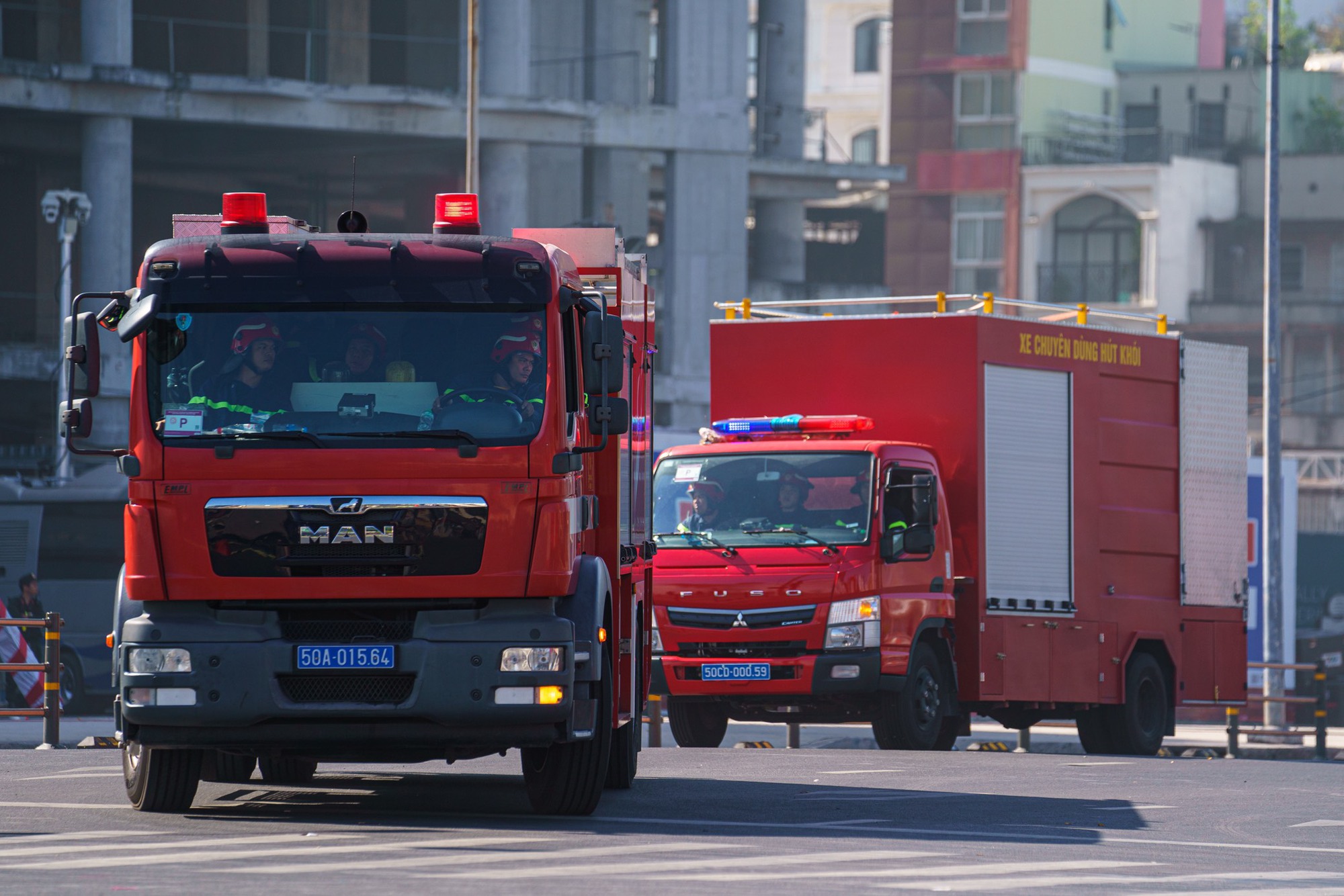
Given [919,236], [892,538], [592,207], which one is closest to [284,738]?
[892,538]

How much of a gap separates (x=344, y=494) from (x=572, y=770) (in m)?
2.08

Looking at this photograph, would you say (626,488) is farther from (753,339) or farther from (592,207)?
(592,207)

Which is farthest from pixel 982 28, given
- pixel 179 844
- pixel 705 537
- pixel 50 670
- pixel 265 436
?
pixel 179 844

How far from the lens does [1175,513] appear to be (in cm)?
2219

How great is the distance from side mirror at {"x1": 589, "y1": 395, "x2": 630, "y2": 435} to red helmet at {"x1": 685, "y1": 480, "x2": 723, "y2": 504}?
275 inches

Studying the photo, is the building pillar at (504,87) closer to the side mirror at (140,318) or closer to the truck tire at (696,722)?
the truck tire at (696,722)

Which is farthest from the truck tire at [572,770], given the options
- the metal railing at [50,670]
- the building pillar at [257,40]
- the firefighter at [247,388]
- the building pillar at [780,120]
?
the building pillar at [780,120]

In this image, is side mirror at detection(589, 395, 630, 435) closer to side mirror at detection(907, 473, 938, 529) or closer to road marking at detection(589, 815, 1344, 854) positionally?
road marking at detection(589, 815, 1344, 854)

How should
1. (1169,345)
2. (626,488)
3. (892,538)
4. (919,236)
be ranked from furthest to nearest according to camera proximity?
(919,236) < (1169,345) < (892,538) < (626,488)

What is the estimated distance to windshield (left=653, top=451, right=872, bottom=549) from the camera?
18500 millimetres

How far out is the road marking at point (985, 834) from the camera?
1161 cm

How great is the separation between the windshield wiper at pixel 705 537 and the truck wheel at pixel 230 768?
5174 mm

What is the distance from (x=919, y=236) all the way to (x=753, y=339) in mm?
49813

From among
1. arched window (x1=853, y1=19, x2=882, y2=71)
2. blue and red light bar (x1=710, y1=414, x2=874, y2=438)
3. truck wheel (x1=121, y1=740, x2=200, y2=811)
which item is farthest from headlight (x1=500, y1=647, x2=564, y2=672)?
arched window (x1=853, y1=19, x2=882, y2=71)
